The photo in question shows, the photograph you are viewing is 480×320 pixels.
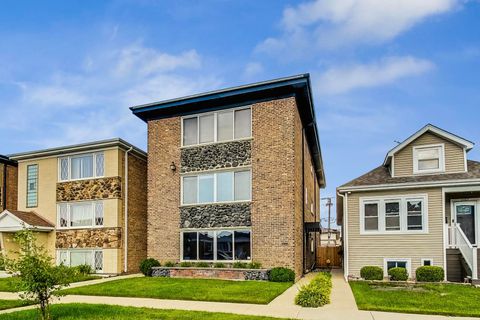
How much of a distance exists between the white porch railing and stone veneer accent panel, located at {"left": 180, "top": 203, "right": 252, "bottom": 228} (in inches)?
323

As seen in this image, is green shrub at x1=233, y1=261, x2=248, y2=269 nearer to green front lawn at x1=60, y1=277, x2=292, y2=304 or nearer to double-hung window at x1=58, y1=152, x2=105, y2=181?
green front lawn at x1=60, y1=277, x2=292, y2=304

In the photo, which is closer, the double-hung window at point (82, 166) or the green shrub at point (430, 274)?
the green shrub at point (430, 274)

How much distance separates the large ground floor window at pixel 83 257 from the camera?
20.2 m

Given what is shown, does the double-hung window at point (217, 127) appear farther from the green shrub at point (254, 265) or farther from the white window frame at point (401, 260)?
the white window frame at point (401, 260)

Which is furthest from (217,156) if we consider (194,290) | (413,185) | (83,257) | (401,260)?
(83,257)

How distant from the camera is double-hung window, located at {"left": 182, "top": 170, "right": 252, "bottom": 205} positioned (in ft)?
57.7

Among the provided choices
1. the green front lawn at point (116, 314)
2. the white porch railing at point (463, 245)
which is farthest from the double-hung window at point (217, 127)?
the green front lawn at point (116, 314)

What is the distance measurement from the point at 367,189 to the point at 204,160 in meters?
7.31

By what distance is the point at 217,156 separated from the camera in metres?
18.1

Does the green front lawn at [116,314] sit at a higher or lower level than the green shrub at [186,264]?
higher

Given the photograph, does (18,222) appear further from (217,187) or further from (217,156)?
(217,156)

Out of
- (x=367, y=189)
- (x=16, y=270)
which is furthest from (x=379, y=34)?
(x=16, y=270)

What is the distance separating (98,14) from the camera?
45.1 feet

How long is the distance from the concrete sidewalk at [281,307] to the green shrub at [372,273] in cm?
383
